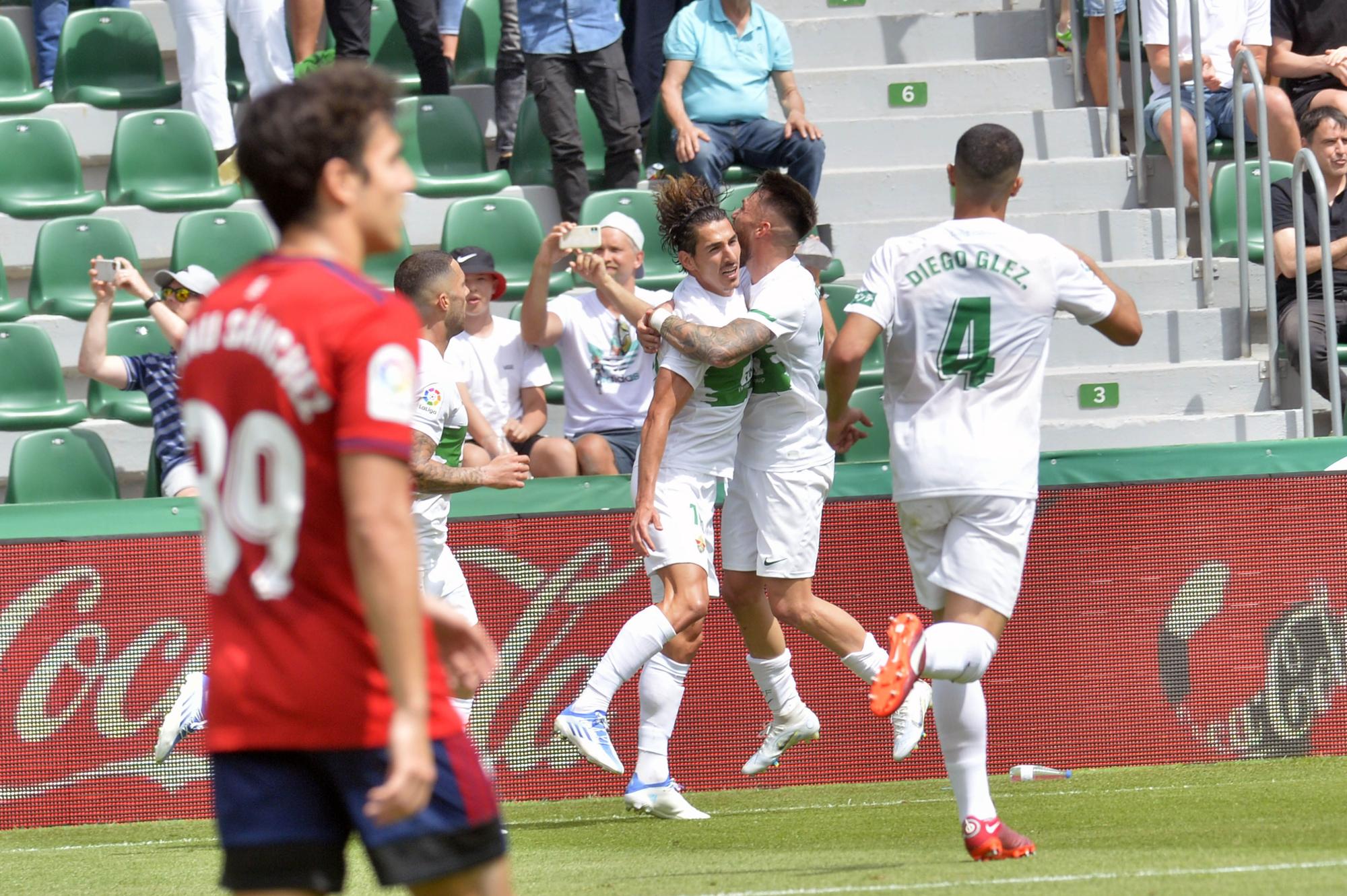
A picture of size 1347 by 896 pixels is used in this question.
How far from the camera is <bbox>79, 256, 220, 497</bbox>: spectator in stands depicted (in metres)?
7.88

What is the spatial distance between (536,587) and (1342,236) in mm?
4865

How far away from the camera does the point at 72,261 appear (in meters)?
9.55

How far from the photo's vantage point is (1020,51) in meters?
11.4

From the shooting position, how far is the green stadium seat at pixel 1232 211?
9.83 metres

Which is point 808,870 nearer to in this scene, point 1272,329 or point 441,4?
point 1272,329

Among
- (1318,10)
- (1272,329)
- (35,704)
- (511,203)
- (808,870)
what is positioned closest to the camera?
(808,870)

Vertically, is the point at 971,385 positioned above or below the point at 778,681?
above

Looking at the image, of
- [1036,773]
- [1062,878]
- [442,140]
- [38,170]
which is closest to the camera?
[1062,878]

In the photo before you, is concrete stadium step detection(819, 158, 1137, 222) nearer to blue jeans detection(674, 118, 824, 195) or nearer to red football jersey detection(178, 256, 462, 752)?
blue jeans detection(674, 118, 824, 195)

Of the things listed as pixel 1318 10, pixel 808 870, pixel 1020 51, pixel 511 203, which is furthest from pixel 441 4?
pixel 808 870

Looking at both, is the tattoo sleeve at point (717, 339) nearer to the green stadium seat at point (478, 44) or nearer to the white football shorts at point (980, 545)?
the white football shorts at point (980, 545)

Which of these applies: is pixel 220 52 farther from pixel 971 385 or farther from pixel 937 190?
pixel 971 385

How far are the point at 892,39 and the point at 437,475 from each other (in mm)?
6426

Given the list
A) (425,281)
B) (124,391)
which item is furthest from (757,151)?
(425,281)
